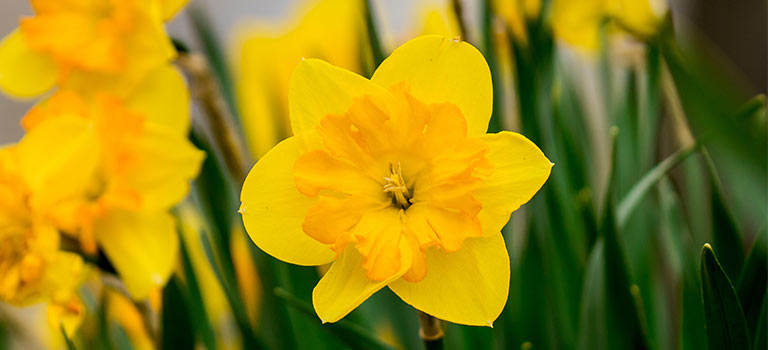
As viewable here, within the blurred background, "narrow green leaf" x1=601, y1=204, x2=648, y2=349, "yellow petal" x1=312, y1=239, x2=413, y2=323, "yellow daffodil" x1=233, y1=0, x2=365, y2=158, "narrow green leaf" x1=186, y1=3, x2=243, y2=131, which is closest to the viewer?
"yellow petal" x1=312, y1=239, x2=413, y2=323

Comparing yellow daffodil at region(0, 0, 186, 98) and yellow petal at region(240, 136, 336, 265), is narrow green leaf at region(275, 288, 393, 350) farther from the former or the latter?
yellow daffodil at region(0, 0, 186, 98)

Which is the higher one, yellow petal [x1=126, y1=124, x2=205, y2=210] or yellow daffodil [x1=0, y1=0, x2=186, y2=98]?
yellow daffodil [x1=0, y1=0, x2=186, y2=98]

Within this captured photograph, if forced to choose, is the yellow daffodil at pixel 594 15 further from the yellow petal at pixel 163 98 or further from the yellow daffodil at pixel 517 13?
the yellow petal at pixel 163 98

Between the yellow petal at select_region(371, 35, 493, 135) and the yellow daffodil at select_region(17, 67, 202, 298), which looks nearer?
the yellow petal at select_region(371, 35, 493, 135)

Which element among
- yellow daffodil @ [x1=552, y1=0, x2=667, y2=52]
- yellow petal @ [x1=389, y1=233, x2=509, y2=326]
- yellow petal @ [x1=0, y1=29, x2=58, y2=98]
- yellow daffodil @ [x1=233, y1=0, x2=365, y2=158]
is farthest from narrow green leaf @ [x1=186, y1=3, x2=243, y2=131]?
yellow petal @ [x1=389, y1=233, x2=509, y2=326]

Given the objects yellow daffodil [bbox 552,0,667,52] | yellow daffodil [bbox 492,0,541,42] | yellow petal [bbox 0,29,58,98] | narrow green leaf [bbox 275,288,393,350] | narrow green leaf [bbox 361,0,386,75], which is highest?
yellow petal [bbox 0,29,58,98]

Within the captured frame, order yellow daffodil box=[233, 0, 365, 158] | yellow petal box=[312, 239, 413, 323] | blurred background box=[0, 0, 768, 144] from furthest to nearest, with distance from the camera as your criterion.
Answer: blurred background box=[0, 0, 768, 144] → yellow daffodil box=[233, 0, 365, 158] → yellow petal box=[312, 239, 413, 323]

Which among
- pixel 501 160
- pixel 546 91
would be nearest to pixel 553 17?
pixel 546 91
